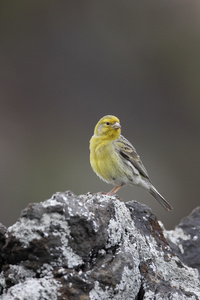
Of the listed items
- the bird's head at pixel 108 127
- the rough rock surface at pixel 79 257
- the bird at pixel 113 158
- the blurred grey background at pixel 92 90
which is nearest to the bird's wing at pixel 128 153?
the bird at pixel 113 158

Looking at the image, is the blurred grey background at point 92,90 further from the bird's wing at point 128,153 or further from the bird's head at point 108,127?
the bird's head at point 108,127

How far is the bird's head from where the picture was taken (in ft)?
25.2

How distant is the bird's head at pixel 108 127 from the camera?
7.68 m

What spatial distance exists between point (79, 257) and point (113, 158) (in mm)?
3765

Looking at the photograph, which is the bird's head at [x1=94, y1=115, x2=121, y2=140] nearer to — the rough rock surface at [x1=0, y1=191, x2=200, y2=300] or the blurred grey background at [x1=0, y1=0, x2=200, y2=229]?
the rough rock surface at [x1=0, y1=191, x2=200, y2=300]

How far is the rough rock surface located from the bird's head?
3.25m

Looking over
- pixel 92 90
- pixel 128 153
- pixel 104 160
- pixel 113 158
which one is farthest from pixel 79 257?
pixel 92 90

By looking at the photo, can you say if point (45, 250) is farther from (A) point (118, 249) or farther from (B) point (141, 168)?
(B) point (141, 168)

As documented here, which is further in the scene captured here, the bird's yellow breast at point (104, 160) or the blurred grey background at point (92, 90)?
the blurred grey background at point (92, 90)

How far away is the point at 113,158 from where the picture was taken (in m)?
7.64

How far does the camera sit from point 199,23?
19.4 meters

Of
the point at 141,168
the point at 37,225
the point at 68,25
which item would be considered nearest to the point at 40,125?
the point at 68,25

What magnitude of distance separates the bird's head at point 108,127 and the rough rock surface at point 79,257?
325cm

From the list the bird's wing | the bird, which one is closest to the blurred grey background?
the bird's wing
